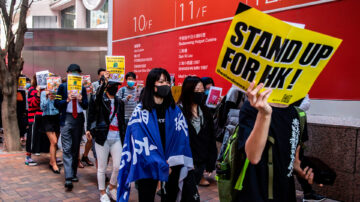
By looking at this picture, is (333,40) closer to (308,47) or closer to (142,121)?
(308,47)

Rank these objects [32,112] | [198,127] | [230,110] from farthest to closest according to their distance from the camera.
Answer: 1. [32,112]
2. [230,110]
3. [198,127]

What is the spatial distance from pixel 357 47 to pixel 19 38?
8.00 m

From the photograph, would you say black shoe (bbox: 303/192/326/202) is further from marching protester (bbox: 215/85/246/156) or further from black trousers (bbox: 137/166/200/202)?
black trousers (bbox: 137/166/200/202)

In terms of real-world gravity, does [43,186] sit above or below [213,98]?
below

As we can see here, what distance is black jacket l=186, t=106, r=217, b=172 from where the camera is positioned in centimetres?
394

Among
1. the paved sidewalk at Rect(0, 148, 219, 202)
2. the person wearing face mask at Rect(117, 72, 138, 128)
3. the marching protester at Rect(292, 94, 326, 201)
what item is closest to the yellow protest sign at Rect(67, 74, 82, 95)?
the person wearing face mask at Rect(117, 72, 138, 128)

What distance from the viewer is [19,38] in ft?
27.7

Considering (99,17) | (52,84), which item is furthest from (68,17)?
(52,84)

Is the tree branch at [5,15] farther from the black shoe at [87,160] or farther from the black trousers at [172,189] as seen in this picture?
the black trousers at [172,189]

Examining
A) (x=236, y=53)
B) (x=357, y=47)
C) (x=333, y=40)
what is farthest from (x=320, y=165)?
(x=357, y=47)

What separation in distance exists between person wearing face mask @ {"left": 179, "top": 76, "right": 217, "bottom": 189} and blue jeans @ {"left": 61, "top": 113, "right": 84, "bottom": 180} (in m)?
2.41

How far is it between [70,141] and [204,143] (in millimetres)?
2772

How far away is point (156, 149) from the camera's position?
3129 mm

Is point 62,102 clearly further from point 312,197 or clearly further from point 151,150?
point 312,197
